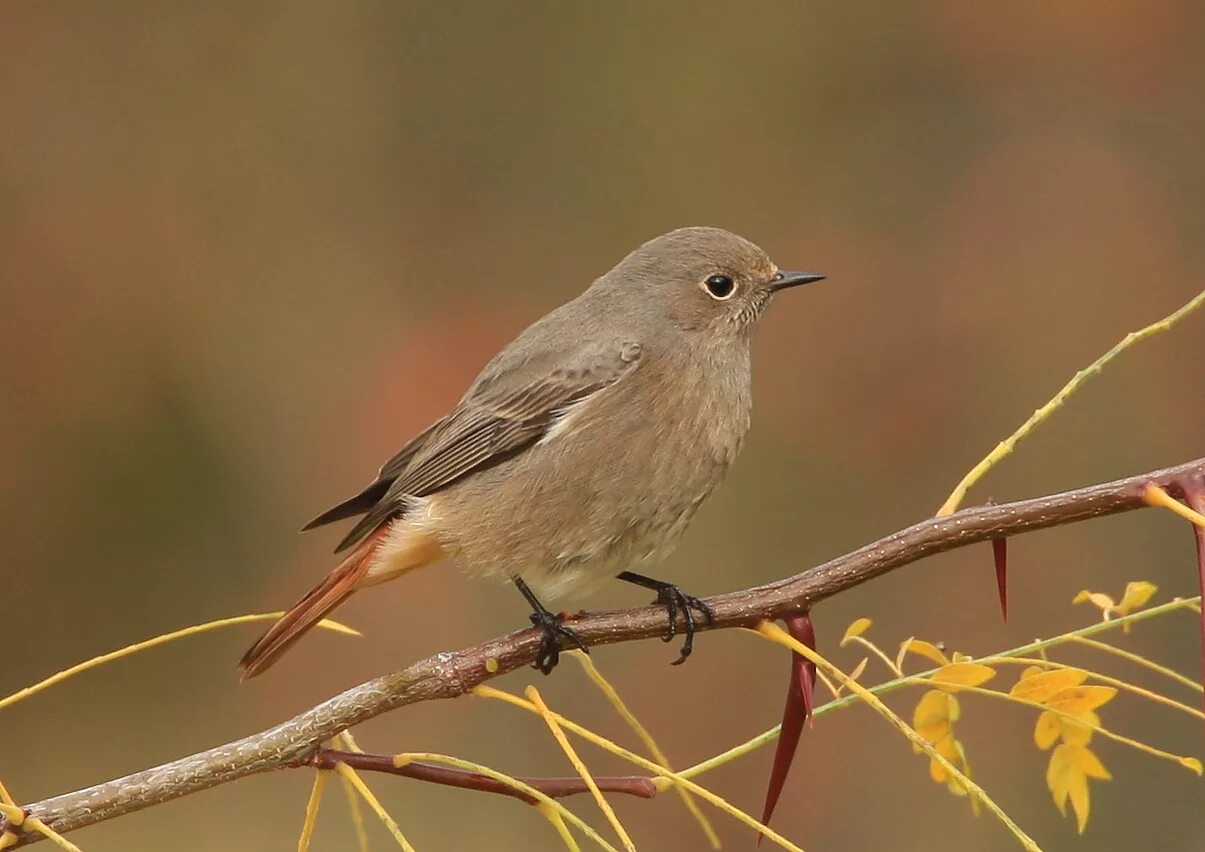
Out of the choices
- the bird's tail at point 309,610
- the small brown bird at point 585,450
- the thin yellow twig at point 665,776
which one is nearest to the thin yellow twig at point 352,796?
the thin yellow twig at point 665,776

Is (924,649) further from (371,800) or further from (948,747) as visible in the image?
(371,800)

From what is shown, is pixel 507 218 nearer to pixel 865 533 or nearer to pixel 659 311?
pixel 865 533

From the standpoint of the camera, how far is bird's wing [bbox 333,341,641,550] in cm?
328

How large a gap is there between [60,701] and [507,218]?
277 centimetres

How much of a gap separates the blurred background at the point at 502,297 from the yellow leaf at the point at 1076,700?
3.93m

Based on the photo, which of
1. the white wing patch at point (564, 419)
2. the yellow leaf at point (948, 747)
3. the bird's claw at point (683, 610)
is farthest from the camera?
the white wing patch at point (564, 419)

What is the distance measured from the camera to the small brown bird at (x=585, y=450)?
304 centimetres

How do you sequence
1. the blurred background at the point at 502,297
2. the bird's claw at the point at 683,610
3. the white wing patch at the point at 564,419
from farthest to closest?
1. the blurred background at the point at 502,297
2. the white wing patch at the point at 564,419
3. the bird's claw at the point at 683,610

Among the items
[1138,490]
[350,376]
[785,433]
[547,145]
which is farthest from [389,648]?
[1138,490]

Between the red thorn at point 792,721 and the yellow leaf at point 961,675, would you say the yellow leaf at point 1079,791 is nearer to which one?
the yellow leaf at point 961,675

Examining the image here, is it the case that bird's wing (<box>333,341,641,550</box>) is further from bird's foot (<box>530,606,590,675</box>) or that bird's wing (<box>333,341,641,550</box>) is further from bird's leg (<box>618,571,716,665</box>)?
bird's foot (<box>530,606,590,675</box>)

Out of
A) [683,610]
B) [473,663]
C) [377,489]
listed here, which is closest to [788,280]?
[377,489]

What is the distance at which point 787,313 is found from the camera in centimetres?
629

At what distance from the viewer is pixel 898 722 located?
56.7 inches
